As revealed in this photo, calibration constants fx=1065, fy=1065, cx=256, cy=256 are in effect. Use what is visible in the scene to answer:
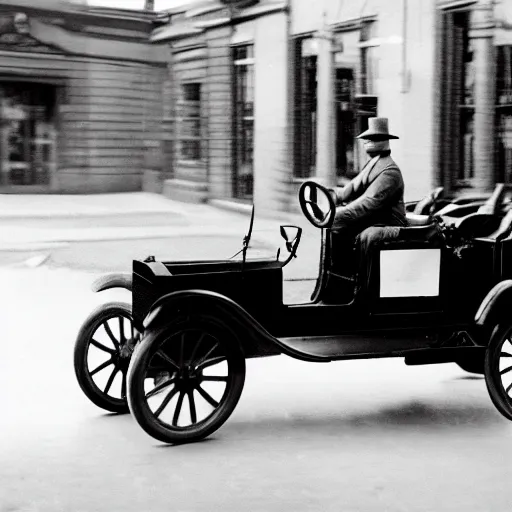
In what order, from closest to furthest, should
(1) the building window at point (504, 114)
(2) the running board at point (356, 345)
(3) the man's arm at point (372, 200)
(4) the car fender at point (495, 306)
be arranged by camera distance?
(2) the running board at point (356, 345) < (4) the car fender at point (495, 306) < (3) the man's arm at point (372, 200) < (1) the building window at point (504, 114)

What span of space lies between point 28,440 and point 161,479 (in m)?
0.95

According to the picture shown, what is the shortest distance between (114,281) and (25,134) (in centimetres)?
438

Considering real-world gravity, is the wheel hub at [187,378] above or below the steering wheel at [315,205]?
below

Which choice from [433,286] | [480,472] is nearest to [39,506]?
[480,472]

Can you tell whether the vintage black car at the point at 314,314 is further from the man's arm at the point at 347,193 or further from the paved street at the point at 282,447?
the man's arm at the point at 347,193

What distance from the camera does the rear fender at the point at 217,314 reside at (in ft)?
15.7

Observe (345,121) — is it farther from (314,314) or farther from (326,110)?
(314,314)

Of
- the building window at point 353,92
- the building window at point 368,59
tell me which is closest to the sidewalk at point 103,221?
the building window at point 353,92

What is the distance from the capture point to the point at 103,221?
9.88m

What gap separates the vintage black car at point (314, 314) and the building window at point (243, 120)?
15.4 ft

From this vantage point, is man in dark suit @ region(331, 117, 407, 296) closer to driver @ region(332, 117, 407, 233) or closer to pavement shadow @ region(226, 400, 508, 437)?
driver @ region(332, 117, 407, 233)

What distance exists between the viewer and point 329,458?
4.76 m

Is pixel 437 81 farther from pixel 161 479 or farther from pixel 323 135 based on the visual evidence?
pixel 161 479

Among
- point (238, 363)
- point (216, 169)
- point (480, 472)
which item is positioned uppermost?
point (216, 169)
